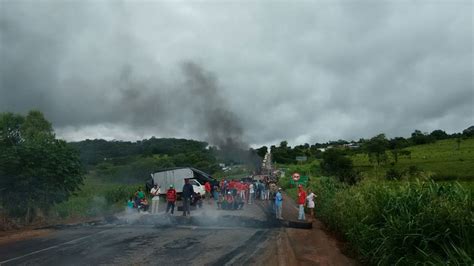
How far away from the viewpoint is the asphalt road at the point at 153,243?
1205cm

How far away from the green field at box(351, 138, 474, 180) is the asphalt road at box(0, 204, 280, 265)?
3736 centimetres

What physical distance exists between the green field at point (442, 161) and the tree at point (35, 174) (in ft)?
127

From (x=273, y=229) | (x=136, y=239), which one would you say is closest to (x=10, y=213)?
(x=136, y=239)

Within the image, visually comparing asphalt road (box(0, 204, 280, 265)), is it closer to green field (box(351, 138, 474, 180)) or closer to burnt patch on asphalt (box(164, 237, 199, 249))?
burnt patch on asphalt (box(164, 237, 199, 249))

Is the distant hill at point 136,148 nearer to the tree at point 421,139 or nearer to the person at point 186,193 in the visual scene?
the person at point 186,193

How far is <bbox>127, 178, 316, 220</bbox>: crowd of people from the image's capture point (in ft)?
74.5

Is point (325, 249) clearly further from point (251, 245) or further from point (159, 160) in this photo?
point (159, 160)

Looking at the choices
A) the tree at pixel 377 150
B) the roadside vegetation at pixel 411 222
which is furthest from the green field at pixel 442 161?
the roadside vegetation at pixel 411 222

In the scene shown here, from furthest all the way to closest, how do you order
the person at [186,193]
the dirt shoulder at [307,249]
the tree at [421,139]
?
the tree at [421,139], the person at [186,193], the dirt shoulder at [307,249]

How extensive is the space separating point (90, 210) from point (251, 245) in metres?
16.8

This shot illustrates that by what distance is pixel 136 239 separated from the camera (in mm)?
15977

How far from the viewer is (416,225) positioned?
9.20 metres

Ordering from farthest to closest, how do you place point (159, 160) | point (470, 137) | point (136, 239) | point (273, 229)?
point (470, 137), point (159, 160), point (273, 229), point (136, 239)

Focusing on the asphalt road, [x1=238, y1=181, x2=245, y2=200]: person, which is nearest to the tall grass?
the asphalt road
